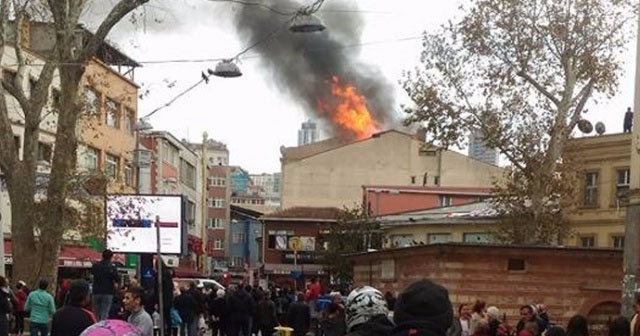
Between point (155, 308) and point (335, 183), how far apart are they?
218 ft

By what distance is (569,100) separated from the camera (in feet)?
132

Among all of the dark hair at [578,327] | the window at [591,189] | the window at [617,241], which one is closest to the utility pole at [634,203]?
the window at [617,241]

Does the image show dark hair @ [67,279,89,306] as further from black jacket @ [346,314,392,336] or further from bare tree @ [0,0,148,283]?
bare tree @ [0,0,148,283]

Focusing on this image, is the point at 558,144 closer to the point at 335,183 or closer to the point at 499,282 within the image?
the point at 499,282

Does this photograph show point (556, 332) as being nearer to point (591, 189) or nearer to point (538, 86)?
point (538, 86)

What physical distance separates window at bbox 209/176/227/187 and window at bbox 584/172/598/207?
255 feet

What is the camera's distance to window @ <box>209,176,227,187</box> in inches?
4966

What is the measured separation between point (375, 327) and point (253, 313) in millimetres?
22470

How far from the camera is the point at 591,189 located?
51531 mm

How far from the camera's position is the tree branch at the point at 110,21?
1869 cm

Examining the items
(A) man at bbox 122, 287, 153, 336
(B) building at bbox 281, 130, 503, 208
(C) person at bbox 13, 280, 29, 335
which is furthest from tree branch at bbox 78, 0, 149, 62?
(B) building at bbox 281, 130, 503, 208

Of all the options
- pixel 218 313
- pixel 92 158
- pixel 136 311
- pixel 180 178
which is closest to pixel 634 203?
pixel 218 313

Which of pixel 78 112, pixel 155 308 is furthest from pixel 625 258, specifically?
pixel 78 112

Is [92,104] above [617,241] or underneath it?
above
